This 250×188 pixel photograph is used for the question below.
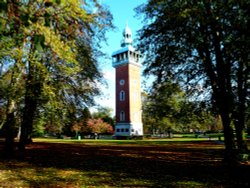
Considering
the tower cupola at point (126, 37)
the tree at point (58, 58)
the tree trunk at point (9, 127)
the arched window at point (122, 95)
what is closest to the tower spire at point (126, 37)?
the tower cupola at point (126, 37)

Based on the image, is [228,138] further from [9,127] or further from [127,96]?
[127,96]

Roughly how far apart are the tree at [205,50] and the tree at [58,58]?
3.49 metres

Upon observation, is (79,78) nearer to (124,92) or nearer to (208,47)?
(208,47)

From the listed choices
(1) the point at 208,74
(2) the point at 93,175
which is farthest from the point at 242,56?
(2) the point at 93,175

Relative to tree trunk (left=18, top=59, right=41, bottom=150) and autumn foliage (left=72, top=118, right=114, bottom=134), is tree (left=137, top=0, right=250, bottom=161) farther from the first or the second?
autumn foliage (left=72, top=118, right=114, bottom=134)

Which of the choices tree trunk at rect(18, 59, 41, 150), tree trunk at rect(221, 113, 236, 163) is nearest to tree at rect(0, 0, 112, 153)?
tree trunk at rect(18, 59, 41, 150)

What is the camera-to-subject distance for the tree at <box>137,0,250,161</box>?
11.6 metres

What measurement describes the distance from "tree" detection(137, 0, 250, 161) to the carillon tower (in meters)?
45.0

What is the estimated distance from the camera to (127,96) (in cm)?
6253

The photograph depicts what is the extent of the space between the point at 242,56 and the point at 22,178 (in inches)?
351

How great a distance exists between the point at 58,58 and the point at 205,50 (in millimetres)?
7123

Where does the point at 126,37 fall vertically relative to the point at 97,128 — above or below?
above

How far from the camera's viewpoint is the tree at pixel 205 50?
456 inches

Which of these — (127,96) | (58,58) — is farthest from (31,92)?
(127,96)
